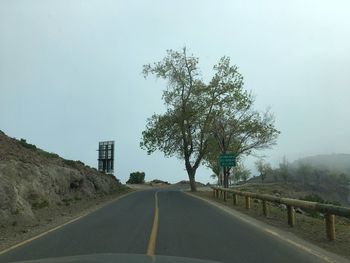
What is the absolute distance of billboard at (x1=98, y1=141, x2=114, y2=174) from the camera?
73.0 m

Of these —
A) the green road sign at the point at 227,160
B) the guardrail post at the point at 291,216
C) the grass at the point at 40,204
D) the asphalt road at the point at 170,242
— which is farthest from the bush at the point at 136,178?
the guardrail post at the point at 291,216

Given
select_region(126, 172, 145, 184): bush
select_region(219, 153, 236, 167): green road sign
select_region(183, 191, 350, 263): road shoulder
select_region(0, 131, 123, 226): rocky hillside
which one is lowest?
select_region(183, 191, 350, 263): road shoulder

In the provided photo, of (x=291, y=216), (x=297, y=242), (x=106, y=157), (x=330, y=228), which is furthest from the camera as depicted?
(x=106, y=157)

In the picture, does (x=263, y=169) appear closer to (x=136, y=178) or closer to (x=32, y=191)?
(x=136, y=178)

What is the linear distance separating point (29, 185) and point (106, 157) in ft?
155

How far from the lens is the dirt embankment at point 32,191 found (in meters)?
19.3

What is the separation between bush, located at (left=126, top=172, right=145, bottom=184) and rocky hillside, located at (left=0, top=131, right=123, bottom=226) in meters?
73.0

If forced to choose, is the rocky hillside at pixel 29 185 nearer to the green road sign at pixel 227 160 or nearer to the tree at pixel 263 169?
the green road sign at pixel 227 160

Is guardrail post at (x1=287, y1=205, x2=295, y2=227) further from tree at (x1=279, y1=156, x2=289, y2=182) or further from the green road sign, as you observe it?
tree at (x1=279, y1=156, x2=289, y2=182)

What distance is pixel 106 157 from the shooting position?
7344 centimetres

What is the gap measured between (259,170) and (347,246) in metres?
102

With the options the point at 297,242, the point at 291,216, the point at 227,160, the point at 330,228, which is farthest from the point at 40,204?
the point at 227,160

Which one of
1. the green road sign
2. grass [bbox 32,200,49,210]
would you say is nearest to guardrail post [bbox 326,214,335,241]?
grass [bbox 32,200,49,210]

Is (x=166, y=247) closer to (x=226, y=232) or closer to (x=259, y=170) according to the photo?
(x=226, y=232)
